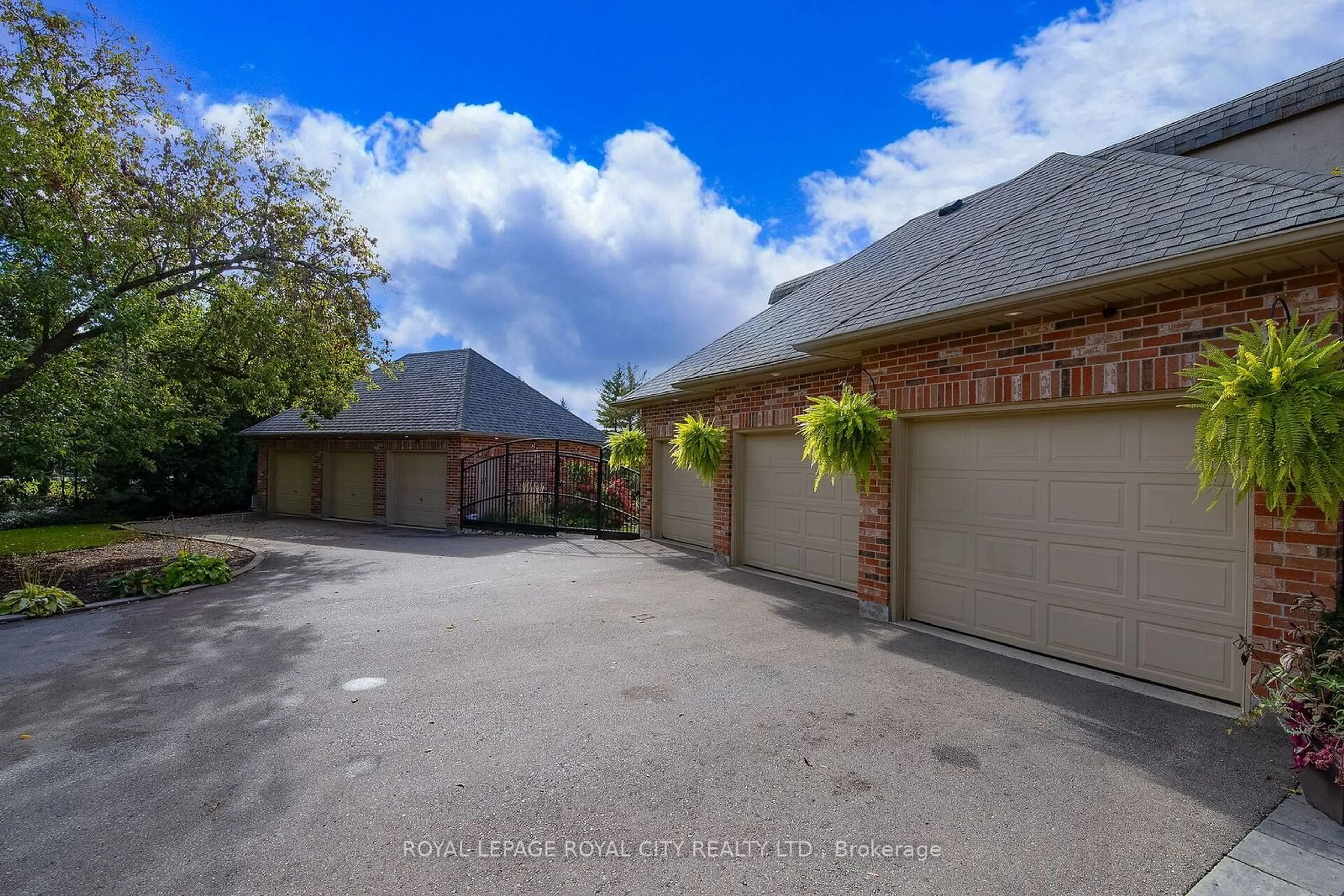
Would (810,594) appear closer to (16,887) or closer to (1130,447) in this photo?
(1130,447)

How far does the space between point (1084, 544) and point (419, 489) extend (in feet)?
51.9

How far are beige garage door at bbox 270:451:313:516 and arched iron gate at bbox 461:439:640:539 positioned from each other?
22.7ft

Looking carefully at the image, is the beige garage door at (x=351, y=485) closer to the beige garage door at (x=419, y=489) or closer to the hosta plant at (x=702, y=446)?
the beige garage door at (x=419, y=489)

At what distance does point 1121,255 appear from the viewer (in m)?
4.70

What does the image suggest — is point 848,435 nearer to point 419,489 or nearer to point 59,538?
point 419,489

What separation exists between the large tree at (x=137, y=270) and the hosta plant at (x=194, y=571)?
328 centimetres

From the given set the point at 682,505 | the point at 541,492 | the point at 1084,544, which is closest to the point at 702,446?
the point at 682,505

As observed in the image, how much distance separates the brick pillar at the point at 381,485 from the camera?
685 inches

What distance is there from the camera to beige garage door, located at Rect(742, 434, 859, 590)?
789 centimetres

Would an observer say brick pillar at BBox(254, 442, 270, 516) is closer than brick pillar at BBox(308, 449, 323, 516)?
No

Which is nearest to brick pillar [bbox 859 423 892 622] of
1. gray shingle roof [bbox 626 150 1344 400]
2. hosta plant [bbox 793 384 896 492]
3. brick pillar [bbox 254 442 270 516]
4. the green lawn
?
hosta plant [bbox 793 384 896 492]

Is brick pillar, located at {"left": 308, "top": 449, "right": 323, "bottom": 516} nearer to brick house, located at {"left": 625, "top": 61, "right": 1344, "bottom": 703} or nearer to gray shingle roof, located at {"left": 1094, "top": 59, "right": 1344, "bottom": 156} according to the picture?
brick house, located at {"left": 625, "top": 61, "right": 1344, "bottom": 703}

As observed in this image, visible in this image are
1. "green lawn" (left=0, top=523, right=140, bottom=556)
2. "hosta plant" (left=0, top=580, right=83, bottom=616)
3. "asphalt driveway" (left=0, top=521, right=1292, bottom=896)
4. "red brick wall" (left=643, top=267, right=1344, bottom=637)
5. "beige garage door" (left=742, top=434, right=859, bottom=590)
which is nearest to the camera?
"asphalt driveway" (left=0, top=521, right=1292, bottom=896)

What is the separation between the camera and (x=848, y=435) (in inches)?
Answer: 245
